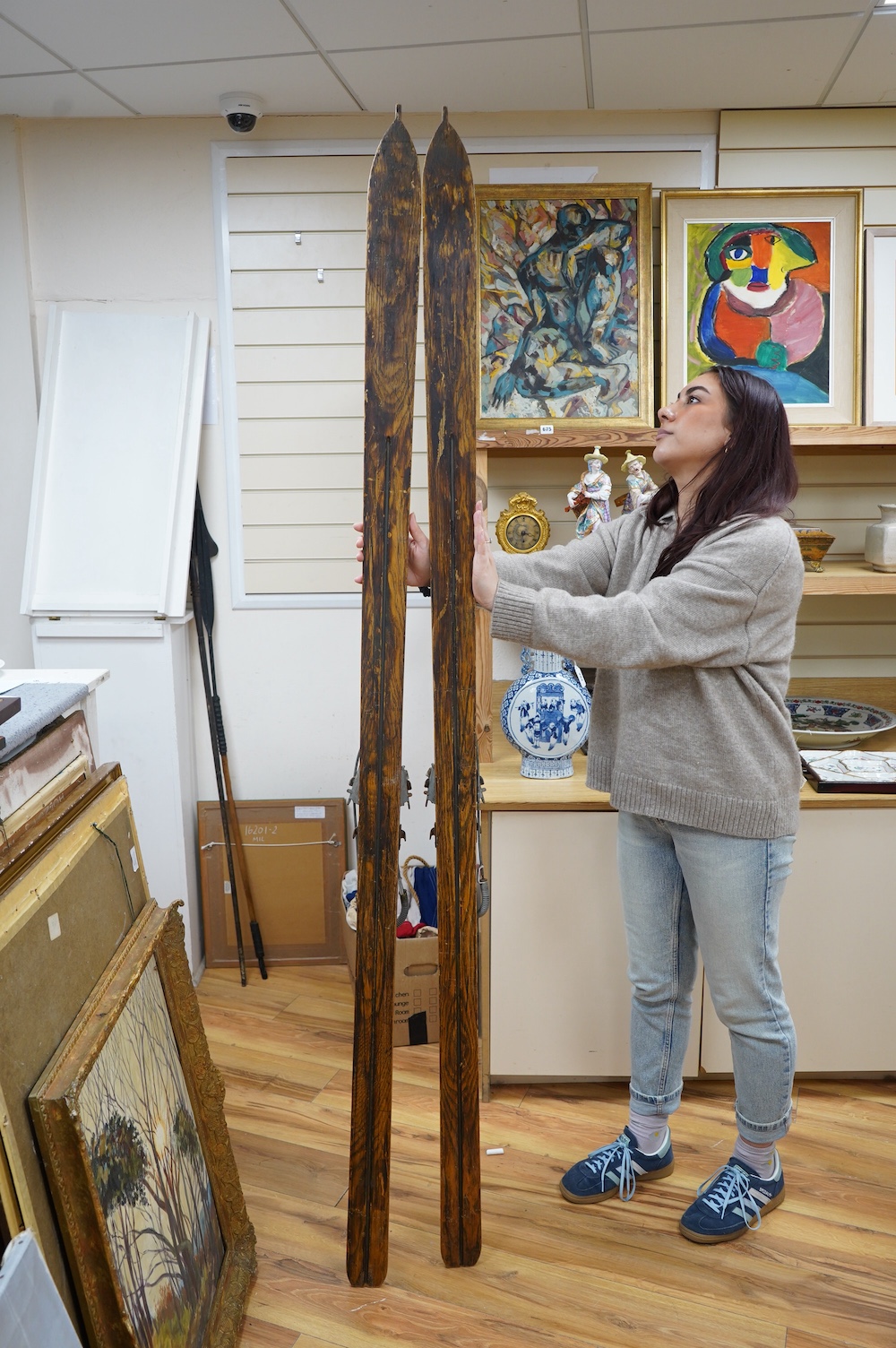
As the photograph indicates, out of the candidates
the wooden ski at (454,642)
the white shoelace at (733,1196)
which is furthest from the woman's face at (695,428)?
the white shoelace at (733,1196)

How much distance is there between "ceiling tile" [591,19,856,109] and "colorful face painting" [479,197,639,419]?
0.83 ft

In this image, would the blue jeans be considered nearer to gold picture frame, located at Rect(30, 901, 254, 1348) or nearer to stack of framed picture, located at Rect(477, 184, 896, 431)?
gold picture frame, located at Rect(30, 901, 254, 1348)

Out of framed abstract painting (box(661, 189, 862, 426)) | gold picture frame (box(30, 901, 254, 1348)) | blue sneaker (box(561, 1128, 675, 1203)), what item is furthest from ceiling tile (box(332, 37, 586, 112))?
blue sneaker (box(561, 1128, 675, 1203))

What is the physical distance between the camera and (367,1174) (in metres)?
1.80

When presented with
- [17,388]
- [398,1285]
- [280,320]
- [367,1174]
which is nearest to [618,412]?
[280,320]

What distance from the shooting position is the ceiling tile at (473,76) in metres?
2.21

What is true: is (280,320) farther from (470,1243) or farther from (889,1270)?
(889,1270)

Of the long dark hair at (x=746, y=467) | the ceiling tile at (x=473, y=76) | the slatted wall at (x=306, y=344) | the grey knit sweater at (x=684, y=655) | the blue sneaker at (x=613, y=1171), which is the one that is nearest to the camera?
the grey knit sweater at (x=684, y=655)

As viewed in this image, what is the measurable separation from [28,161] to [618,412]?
5.60 ft

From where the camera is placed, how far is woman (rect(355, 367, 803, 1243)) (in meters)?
1.65

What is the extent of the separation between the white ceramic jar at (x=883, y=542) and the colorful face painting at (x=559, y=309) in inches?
26.1

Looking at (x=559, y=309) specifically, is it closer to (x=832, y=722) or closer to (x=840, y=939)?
(x=832, y=722)

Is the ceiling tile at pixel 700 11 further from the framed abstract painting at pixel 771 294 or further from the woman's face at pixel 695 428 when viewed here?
the woman's face at pixel 695 428

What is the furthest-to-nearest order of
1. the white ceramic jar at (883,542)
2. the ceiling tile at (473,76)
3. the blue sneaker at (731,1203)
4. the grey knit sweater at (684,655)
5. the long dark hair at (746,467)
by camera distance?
the white ceramic jar at (883,542) < the ceiling tile at (473,76) < the blue sneaker at (731,1203) < the long dark hair at (746,467) < the grey knit sweater at (684,655)
